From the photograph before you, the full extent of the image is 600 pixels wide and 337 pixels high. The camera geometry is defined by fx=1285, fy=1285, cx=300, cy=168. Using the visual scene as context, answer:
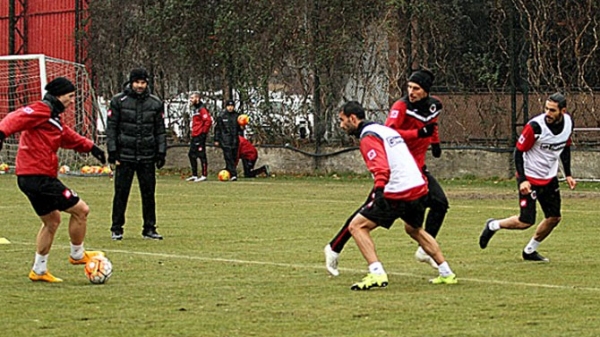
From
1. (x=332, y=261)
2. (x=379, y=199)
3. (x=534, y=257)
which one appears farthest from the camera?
(x=534, y=257)

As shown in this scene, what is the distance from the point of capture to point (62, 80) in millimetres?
11820

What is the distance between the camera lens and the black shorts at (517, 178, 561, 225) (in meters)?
13.4

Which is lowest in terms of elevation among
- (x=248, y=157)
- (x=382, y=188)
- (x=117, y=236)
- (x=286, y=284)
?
(x=248, y=157)

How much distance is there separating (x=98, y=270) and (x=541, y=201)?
4.97 meters

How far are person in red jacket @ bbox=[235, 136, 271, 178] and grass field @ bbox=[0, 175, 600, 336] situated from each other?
12.5 metres

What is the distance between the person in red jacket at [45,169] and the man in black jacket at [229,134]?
20168 mm

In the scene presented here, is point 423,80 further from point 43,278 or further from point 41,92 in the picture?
point 41,92

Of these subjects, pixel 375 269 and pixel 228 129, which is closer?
pixel 375 269

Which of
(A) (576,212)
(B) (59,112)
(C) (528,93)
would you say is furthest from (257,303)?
(C) (528,93)

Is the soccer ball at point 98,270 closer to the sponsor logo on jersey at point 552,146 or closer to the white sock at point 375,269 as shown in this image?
the white sock at point 375,269

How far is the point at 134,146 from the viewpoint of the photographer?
1623 centimetres

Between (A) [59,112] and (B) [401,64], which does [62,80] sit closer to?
(A) [59,112]

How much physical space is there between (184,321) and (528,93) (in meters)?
22.3

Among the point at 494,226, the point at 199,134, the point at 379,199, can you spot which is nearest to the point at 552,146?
the point at 494,226
